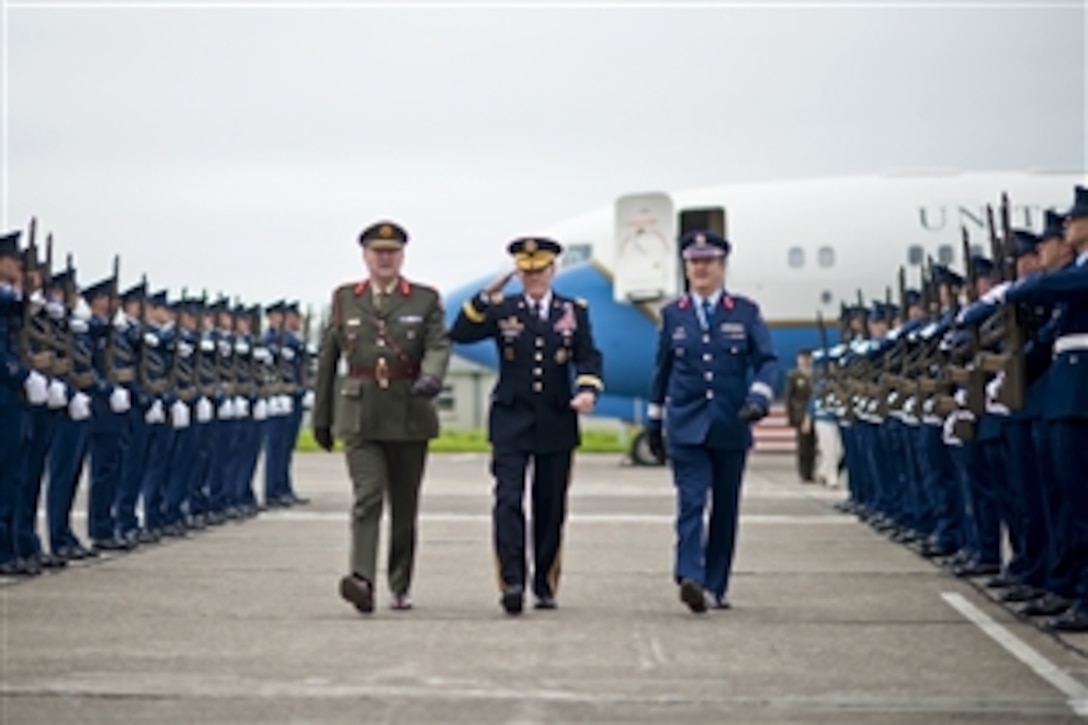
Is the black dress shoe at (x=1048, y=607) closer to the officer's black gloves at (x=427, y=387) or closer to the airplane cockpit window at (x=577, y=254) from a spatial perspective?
the officer's black gloves at (x=427, y=387)

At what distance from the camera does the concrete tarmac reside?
8.00 m

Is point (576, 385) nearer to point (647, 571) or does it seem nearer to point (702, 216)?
point (647, 571)

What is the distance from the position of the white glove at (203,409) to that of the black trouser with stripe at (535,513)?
6378mm

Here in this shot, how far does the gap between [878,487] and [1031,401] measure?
767cm

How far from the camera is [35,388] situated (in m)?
13.2

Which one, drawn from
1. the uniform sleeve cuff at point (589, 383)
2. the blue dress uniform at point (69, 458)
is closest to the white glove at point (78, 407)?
the blue dress uniform at point (69, 458)

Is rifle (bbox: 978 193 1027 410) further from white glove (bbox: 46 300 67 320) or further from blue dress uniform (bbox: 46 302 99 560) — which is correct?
blue dress uniform (bbox: 46 302 99 560)

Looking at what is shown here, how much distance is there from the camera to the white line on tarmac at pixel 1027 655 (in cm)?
827

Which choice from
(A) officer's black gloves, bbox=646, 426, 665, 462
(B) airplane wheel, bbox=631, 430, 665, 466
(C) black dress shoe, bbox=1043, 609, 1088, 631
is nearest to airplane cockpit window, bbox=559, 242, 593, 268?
(B) airplane wheel, bbox=631, 430, 665, 466

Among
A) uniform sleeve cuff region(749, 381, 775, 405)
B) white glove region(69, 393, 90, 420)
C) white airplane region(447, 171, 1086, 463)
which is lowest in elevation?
white glove region(69, 393, 90, 420)

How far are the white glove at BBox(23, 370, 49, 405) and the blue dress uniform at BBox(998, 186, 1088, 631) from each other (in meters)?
5.41

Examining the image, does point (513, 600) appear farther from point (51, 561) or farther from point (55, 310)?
point (55, 310)

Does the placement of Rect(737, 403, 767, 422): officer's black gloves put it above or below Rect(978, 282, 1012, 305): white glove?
below

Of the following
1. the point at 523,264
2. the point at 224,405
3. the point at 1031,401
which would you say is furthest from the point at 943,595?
the point at 224,405
